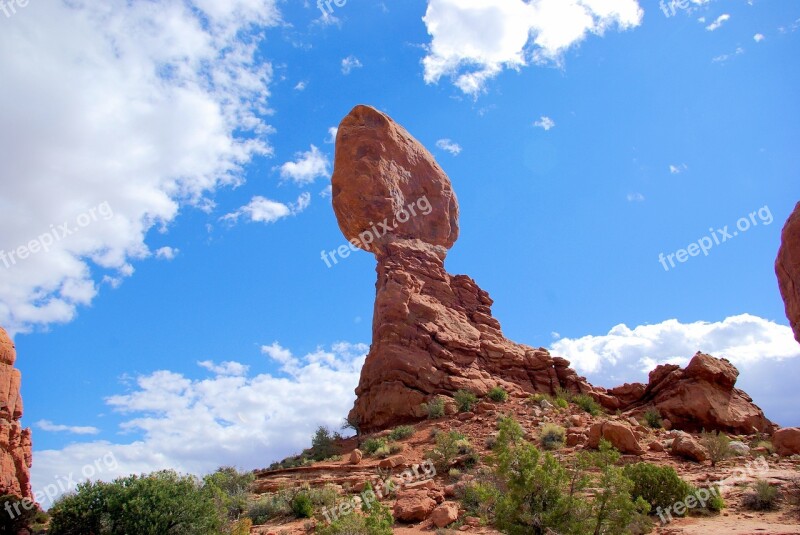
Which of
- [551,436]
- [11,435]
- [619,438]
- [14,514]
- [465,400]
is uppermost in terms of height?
[11,435]

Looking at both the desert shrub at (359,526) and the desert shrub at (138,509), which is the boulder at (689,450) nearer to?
the desert shrub at (359,526)

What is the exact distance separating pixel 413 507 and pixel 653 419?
1349cm

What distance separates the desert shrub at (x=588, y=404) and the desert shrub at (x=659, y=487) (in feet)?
34.1

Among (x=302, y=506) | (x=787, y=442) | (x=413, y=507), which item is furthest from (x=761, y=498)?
(x=302, y=506)

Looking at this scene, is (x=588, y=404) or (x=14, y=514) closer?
(x=14, y=514)

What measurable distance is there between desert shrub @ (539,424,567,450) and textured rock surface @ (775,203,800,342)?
797 centimetres

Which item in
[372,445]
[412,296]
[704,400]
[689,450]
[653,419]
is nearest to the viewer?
[689,450]

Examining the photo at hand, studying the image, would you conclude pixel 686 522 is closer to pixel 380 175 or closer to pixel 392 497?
pixel 392 497

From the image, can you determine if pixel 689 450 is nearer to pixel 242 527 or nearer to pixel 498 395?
pixel 498 395

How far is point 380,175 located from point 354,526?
20922mm

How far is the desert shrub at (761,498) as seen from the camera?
12906 mm

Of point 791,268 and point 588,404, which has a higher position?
point 791,268

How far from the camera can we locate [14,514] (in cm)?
1722

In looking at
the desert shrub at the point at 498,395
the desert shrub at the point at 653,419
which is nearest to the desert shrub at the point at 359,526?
the desert shrub at the point at 498,395
